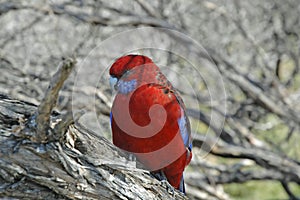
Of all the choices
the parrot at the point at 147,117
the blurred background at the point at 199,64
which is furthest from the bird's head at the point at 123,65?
the blurred background at the point at 199,64

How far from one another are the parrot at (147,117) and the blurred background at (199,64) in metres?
0.99

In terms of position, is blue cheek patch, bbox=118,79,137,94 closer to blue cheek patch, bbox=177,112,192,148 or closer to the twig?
blue cheek patch, bbox=177,112,192,148

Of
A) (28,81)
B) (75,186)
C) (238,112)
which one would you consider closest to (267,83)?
(238,112)

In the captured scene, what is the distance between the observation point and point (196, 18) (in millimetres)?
5348

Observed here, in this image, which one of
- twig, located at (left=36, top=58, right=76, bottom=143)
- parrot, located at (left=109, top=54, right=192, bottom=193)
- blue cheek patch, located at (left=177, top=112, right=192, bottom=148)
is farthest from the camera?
blue cheek patch, located at (left=177, top=112, right=192, bottom=148)

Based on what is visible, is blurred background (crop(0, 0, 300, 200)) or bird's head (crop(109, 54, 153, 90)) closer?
bird's head (crop(109, 54, 153, 90))

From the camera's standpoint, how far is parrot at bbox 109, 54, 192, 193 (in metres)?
2.72

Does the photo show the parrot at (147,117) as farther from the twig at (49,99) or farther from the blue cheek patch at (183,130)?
the twig at (49,99)

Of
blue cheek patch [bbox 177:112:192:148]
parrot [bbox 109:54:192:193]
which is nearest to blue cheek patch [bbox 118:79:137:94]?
parrot [bbox 109:54:192:193]

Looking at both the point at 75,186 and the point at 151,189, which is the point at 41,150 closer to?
the point at 75,186

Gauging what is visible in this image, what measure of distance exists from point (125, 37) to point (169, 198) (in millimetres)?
2158

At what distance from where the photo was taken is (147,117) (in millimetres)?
2693

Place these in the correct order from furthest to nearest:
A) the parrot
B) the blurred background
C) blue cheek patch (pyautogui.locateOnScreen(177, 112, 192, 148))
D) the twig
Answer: the blurred background → blue cheek patch (pyautogui.locateOnScreen(177, 112, 192, 148)) → the parrot → the twig

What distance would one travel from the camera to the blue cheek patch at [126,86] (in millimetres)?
2770
